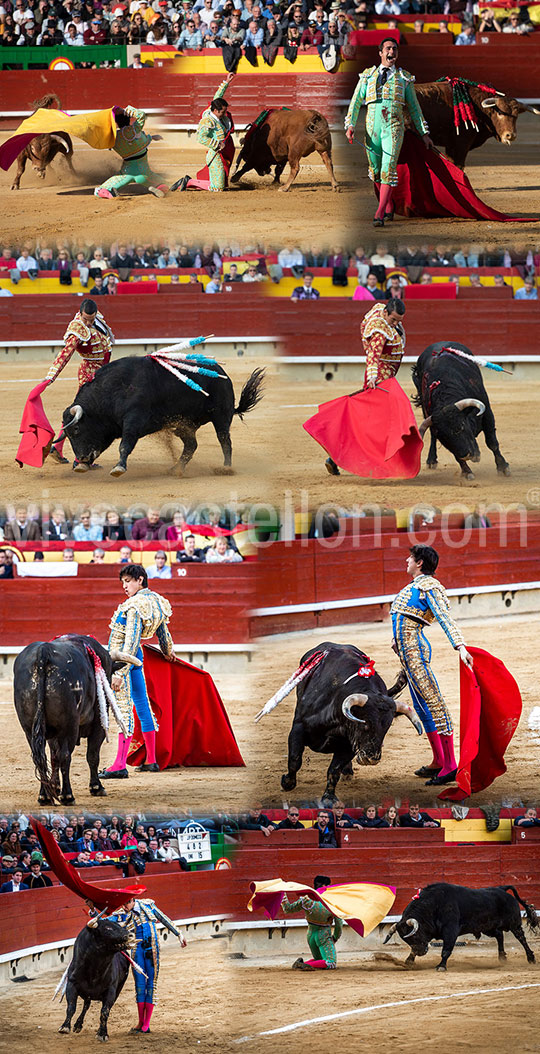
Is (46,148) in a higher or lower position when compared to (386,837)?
higher

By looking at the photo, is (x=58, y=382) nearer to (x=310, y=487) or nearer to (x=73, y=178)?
(x=73, y=178)

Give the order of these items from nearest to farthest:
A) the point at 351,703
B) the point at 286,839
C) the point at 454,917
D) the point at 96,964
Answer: the point at 351,703, the point at 96,964, the point at 454,917, the point at 286,839

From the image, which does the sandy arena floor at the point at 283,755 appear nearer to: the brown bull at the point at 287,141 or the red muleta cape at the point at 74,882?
the red muleta cape at the point at 74,882

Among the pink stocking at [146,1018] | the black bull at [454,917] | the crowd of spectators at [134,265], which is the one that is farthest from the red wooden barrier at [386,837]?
the crowd of spectators at [134,265]

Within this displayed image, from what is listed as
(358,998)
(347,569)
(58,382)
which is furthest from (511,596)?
(358,998)

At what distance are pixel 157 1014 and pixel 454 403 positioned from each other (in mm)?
3171

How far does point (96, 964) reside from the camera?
6414 mm

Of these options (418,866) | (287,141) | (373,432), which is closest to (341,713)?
(373,432)

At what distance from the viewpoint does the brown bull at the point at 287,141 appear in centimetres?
Result: 789

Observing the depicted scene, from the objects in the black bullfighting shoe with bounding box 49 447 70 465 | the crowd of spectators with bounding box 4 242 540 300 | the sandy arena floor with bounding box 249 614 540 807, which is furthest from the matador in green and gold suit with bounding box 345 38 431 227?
the crowd of spectators with bounding box 4 242 540 300

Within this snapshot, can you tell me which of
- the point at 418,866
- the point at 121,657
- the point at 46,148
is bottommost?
the point at 418,866

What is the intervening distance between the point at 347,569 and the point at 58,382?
2483 millimetres

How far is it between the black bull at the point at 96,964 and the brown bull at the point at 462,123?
4.09 meters

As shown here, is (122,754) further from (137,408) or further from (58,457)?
(58,457)
